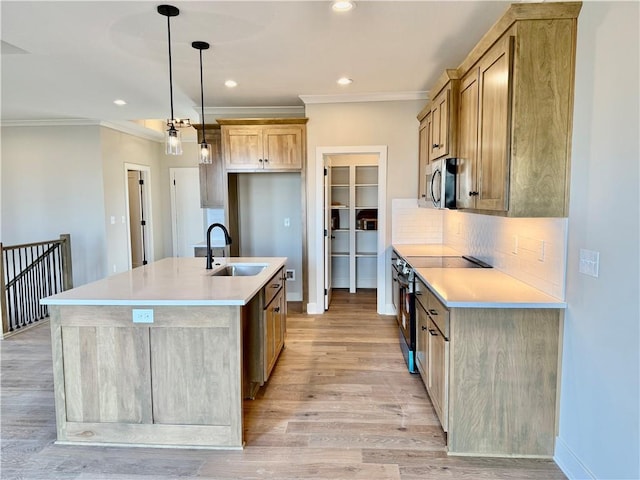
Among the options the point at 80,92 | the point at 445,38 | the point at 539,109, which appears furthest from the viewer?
the point at 80,92

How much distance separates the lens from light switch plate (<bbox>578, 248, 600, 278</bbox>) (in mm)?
1793

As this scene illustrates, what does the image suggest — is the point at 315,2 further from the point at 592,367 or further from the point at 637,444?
the point at 637,444

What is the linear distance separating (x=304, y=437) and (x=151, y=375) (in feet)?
3.20

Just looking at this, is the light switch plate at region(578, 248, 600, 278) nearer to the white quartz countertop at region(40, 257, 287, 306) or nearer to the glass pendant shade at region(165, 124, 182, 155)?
the white quartz countertop at region(40, 257, 287, 306)

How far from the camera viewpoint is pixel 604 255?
5.69 ft

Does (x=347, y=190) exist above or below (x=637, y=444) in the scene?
above

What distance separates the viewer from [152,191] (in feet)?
24.7

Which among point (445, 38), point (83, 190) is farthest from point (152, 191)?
point (445, 38)

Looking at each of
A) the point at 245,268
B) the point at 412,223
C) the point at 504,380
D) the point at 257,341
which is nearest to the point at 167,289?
the point at 257,341

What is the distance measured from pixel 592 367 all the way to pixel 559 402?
0.38 m

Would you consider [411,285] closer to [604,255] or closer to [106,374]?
[604,255]

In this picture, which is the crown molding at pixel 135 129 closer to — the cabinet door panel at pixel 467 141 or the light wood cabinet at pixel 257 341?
the light wood cabinet at pixel 257 341

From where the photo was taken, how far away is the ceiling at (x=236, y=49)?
8.33ft

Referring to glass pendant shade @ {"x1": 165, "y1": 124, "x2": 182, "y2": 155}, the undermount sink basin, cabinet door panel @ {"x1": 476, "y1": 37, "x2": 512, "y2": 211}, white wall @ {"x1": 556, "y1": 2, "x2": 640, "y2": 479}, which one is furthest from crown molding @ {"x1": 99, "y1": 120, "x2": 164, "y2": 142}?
white wall @ {"x1": 556, "y1": 2, "x2": 640, "y2": 479}
